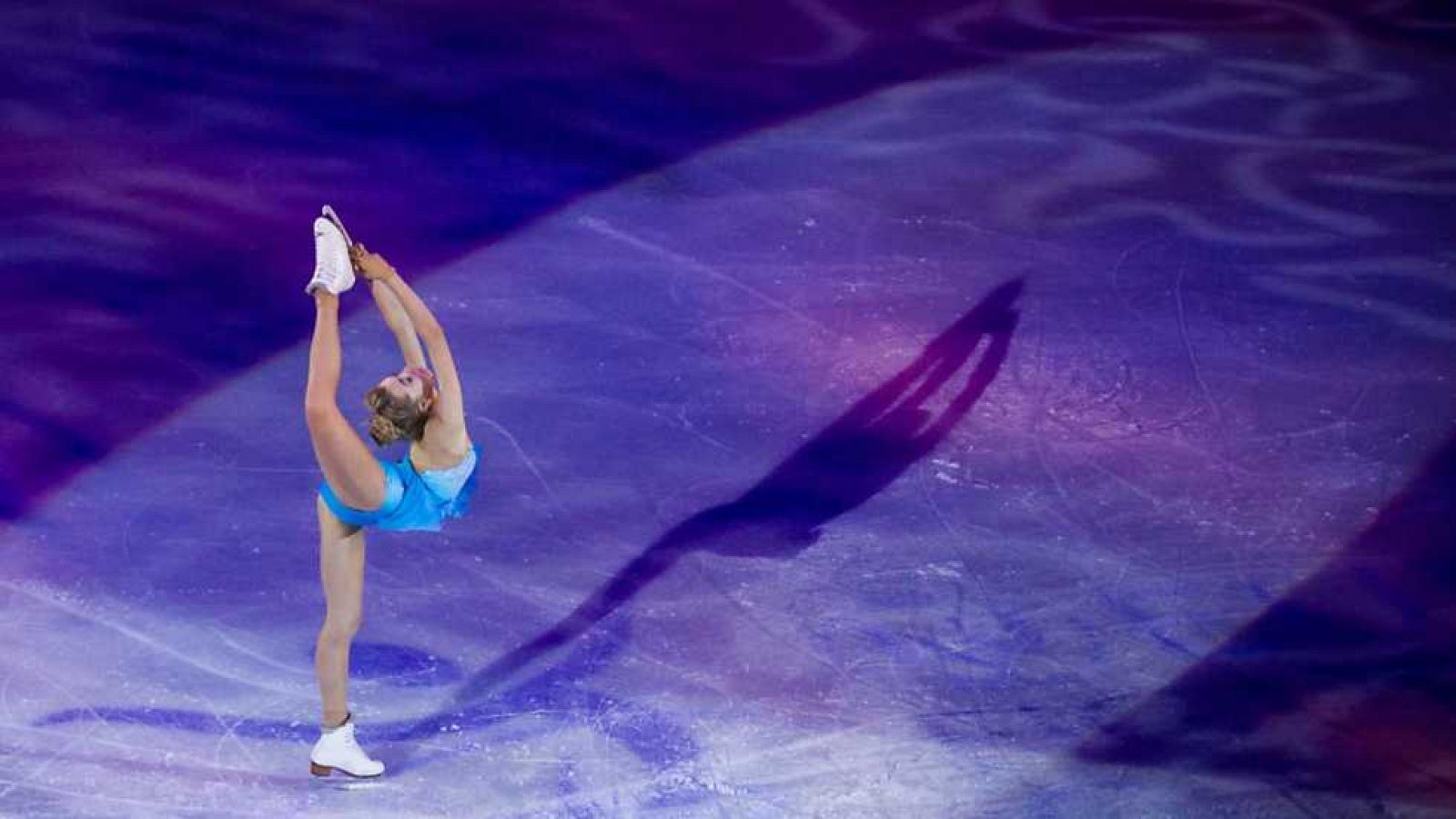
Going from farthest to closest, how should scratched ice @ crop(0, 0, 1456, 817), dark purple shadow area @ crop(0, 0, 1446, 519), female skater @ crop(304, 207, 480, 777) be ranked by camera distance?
1. dark purple shadow area @ crop(0, 0, 1446, 519)
2. scratched ice @ crop(0, 0, 1456, 817)
3. female skater @ crop(304, 207, 480, 777)

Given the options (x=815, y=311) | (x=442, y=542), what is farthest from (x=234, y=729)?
(x=815, y=311)

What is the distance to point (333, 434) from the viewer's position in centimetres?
482

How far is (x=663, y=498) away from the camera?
22.0ft

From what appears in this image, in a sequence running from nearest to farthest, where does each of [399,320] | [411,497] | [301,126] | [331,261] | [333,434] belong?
1. [333,434]
2. [331,261]
3. [411,497]
4. [399,320]
5. [301,126]

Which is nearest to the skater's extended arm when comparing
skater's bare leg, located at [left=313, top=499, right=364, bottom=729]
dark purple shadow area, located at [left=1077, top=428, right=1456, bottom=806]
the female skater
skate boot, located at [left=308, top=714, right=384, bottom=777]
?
the female skater

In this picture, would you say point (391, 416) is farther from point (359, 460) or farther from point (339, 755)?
point (339, 755)

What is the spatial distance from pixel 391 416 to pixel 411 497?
256mm

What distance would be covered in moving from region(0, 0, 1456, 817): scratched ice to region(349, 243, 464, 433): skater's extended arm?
3.60 feet

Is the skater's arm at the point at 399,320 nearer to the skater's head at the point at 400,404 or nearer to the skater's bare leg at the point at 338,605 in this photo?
the skater's head at the point at 400,404

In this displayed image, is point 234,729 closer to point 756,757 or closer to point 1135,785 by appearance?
point 756,757

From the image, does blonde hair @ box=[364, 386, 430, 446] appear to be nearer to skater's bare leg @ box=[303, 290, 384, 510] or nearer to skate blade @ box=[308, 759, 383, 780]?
skater's bare leg @ box=[303, 290, 384, 510]

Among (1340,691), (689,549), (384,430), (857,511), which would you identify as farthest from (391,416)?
(1340,691)

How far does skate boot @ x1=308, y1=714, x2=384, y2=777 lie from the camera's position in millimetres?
5289

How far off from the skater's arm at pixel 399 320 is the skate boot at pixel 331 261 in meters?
0.25
